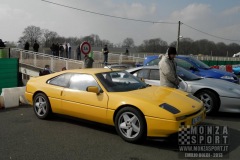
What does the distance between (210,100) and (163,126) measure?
3.01 meters

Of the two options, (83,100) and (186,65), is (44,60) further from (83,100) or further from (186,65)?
(83,100)

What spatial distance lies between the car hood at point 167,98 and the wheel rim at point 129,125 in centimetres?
34

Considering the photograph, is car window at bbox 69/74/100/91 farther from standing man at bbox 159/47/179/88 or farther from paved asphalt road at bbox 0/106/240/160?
standing man at bbox 159/47/179/88

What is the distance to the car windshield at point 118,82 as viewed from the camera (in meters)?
5.42

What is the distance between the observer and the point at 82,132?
547cm

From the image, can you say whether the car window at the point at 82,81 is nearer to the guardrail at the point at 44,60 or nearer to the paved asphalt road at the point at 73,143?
the paved asphalt road at the point at 73,143

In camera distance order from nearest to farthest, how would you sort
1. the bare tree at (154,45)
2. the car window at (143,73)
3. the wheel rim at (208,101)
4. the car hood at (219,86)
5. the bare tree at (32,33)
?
the car hood at (219,86) < the wheel rim at (208,101) < the car window at (143,73) < the bare tree at (154,45) < the bare tree at (32,33)

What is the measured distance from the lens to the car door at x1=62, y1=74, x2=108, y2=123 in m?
5.25

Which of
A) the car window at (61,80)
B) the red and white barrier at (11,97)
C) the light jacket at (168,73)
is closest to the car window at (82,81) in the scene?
the car window at (61,80)

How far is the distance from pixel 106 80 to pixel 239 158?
2.90 meters

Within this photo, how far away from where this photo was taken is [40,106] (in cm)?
648

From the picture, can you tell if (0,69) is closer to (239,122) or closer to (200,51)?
(239,122)

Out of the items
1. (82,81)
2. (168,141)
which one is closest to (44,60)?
(82,81)

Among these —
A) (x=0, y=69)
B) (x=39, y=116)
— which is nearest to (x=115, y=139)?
(x=39, y=116)
